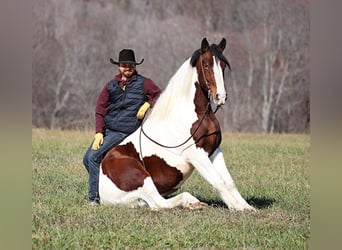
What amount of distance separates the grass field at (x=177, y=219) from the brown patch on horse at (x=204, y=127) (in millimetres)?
506

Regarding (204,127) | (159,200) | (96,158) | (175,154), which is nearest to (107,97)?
Answer: (96,158)

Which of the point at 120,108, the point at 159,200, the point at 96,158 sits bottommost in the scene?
the point at 159,200

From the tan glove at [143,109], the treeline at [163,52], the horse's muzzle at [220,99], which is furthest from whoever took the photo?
the treeline at [163,52]

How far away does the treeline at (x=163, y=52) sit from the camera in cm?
1686

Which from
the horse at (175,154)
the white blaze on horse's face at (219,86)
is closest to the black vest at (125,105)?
the horse at (175,154)

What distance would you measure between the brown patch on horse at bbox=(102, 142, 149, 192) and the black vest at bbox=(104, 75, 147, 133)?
293 mm

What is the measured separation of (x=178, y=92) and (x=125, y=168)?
2.36ft

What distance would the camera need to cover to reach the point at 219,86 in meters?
4.03

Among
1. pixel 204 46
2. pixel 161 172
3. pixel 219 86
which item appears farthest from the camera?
pixel 161 172

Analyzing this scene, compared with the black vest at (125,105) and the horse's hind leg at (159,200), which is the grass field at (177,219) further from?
the black vest at (125,105)

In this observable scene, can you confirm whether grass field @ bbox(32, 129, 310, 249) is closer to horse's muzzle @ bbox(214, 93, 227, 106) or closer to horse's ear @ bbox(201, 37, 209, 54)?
horse's muzzle @ bbox(214, 93, 227, 106)

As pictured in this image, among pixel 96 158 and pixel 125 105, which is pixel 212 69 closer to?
pixel 125 105

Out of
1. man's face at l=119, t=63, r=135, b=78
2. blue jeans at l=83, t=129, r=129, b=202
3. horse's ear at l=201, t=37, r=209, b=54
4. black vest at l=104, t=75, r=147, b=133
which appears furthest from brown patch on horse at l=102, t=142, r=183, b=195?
horse's ear at l=201, t=37, r=209, b=54

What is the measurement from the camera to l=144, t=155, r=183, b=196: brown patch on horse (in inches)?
173
